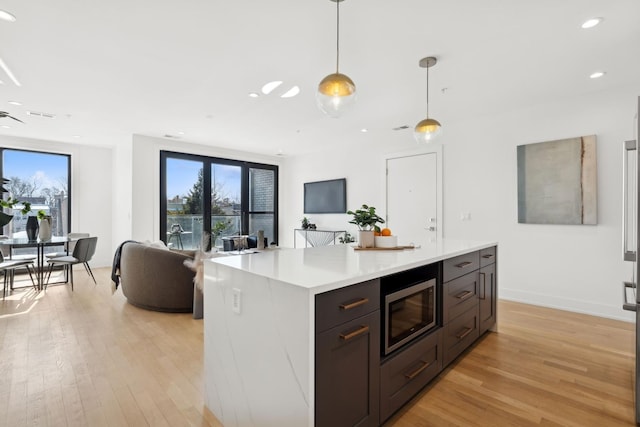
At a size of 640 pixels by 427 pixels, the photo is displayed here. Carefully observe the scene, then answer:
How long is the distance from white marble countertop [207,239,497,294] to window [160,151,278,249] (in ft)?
15.6

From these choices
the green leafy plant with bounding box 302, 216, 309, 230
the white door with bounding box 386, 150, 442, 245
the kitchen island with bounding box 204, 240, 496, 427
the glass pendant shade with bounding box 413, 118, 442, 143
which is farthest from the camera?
the green leafy plant with bounding box 302, 216, 309, 230

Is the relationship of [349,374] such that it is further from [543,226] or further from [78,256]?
[78,256]

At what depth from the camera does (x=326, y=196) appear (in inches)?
263

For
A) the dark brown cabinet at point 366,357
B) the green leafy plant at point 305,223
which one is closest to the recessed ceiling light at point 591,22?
the dark brown cabinet at point 366,357

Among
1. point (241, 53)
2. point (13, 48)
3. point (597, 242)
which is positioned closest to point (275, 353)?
point (241, 53)

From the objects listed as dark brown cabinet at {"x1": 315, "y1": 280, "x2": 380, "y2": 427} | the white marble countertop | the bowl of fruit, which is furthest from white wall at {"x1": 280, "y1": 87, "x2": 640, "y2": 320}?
dark brown cabinet at {"x1": 315, "y1": 280, "x2": 380, "y2": 427}

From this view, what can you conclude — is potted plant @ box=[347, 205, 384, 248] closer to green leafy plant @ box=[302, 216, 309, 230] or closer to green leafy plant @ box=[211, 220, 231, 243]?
green leafy plant @ box=[302, 216, 309, 230]

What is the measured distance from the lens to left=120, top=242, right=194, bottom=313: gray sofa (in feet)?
11.8

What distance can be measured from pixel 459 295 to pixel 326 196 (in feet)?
14.9

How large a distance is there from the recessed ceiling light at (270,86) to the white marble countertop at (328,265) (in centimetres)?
201

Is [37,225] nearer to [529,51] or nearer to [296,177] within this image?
[296,177]

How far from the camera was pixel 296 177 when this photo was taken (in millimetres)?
7508

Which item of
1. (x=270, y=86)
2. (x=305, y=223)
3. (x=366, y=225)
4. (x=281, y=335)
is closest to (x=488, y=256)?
(x=366, y=225)

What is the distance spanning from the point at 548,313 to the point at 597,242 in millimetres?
973
